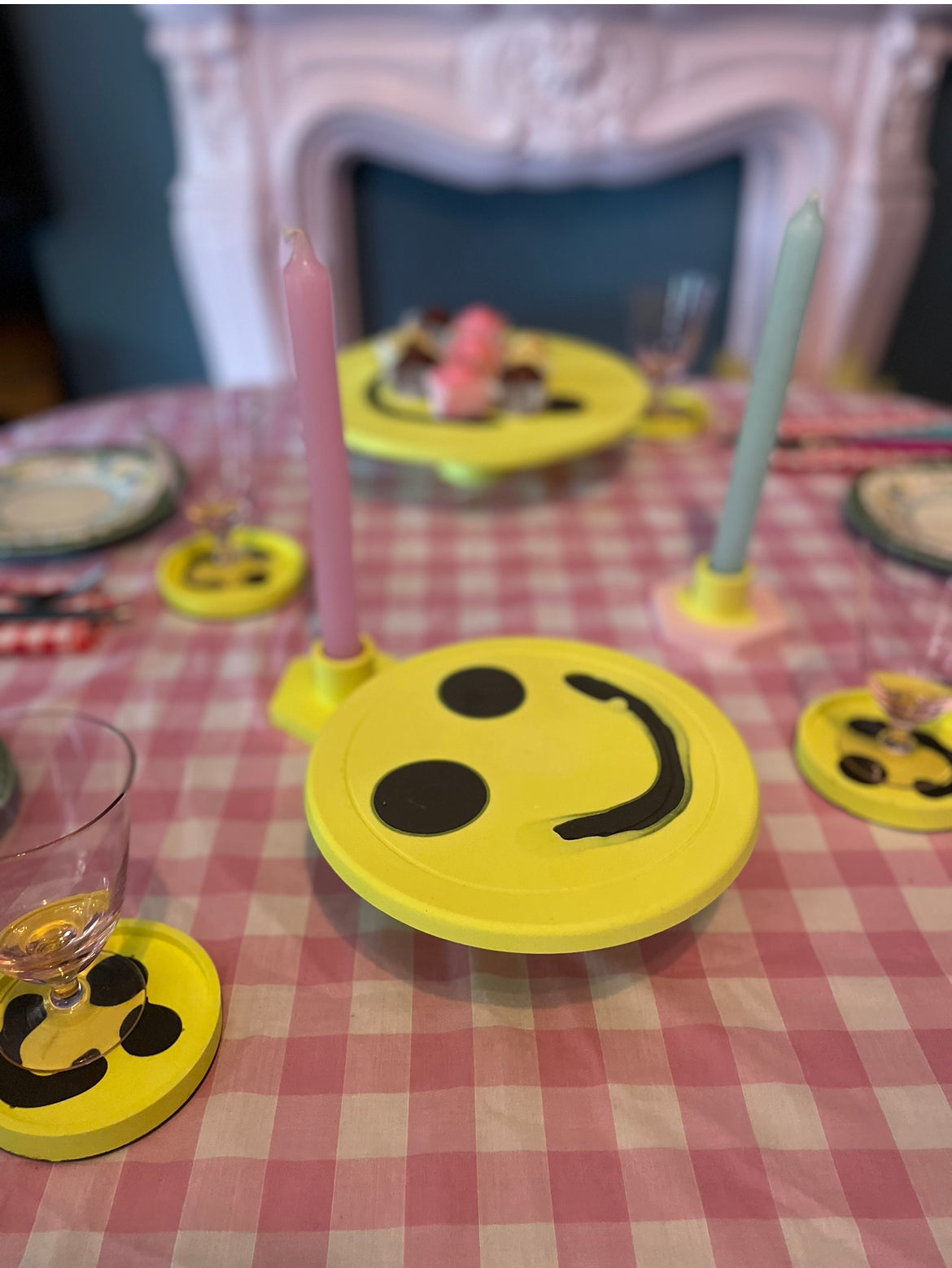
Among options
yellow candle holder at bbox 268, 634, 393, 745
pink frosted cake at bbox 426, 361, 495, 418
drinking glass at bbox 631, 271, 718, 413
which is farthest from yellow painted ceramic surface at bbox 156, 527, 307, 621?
drinking glass at bbox 631, 271, 718, 413

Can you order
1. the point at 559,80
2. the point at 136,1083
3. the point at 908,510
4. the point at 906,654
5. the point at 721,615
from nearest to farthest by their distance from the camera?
the point at 136,1083 → the point at 906,654 → the point at 721,615 → the point at 908,510 → the point at 559,80

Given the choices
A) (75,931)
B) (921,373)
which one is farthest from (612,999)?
(921,373)

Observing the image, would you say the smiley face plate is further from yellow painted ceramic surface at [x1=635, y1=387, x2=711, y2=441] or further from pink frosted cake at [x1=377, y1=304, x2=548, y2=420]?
yellow painted ceramic surface at [x1=635, y1=387, x2=711, y2=441]

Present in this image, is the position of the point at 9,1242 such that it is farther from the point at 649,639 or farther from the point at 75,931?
the point at 649,639

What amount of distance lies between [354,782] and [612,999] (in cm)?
19

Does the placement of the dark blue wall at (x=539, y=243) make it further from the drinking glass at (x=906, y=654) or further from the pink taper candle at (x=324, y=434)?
the pink taper candle at (x=324, y=434)

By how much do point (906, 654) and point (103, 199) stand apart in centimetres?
213

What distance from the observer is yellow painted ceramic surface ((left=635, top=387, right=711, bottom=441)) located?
44.3 inches

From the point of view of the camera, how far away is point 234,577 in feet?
2.74

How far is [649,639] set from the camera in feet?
2.51

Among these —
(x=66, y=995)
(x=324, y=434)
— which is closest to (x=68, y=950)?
(x=66, y=995)

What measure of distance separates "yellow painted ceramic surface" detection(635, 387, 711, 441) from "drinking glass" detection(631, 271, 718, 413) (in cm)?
1

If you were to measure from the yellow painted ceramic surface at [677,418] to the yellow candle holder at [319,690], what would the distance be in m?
0.61

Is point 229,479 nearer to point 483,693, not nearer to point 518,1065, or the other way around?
point 483,693
